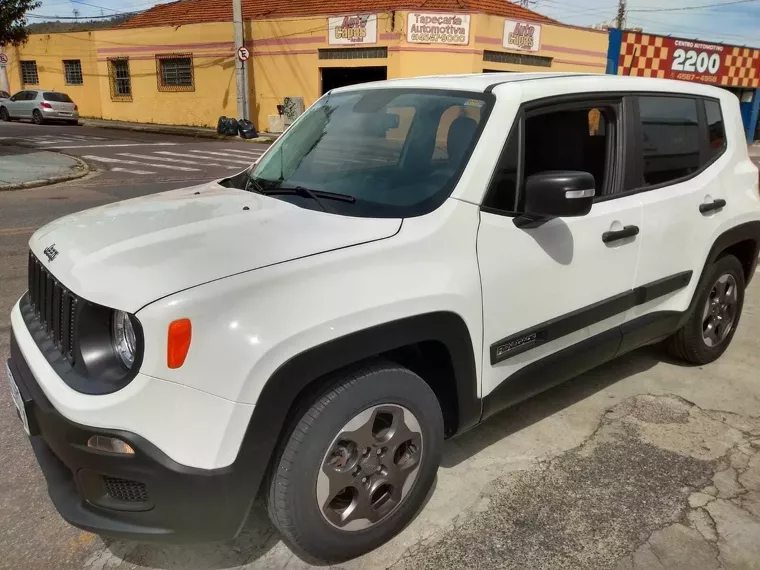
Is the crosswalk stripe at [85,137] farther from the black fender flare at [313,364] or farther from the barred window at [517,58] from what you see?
the black fender flare at [313,364]

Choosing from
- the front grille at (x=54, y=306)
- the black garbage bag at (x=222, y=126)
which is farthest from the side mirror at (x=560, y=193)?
the black garbage bag at (x=222, y=126)

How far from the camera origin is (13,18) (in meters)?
16.5

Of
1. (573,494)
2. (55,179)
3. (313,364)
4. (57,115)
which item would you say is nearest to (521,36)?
(55,179)

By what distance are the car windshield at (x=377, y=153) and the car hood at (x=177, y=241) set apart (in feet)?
0.57

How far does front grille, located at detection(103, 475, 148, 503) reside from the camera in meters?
Result: 1.97

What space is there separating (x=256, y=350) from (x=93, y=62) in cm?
3504

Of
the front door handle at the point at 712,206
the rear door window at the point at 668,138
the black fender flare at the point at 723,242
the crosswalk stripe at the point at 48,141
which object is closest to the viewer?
the rear door window at the point at 668,138

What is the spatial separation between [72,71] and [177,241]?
1449 inches

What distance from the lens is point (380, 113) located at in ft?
10.6

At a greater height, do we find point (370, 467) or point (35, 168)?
point (370, 467)

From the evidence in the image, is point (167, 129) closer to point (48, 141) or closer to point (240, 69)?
point (240, 69)

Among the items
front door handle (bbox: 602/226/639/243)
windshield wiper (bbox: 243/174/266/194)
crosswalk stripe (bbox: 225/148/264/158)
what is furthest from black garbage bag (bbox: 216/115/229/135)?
front door handle (bbox: 602/226/639/243)

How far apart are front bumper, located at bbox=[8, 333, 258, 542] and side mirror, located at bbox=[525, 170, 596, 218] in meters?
1.46

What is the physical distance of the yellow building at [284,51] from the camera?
72.4ft
